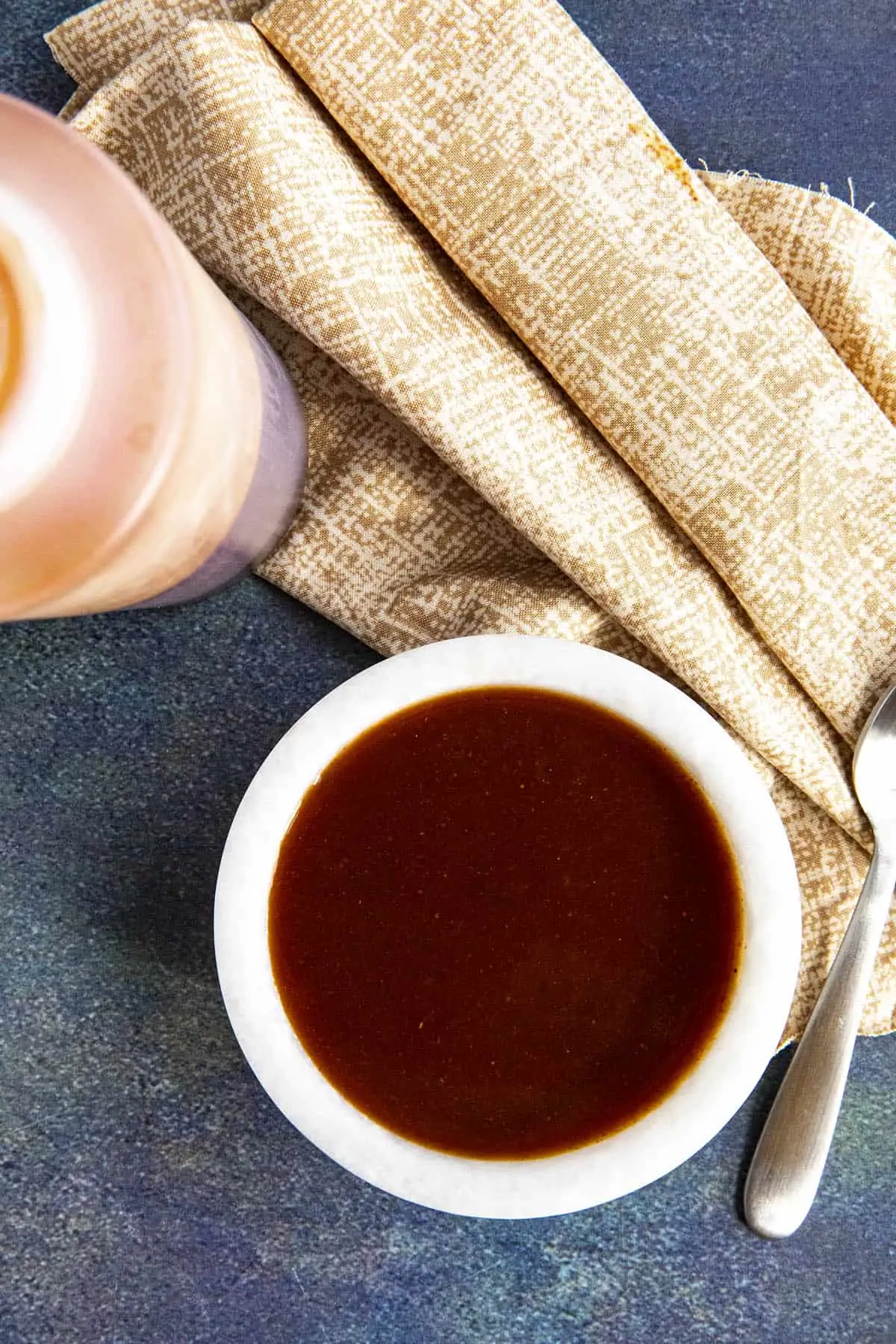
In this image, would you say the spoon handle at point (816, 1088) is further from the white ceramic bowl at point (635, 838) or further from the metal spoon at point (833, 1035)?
the white ceramic bowl at point (635, 838)

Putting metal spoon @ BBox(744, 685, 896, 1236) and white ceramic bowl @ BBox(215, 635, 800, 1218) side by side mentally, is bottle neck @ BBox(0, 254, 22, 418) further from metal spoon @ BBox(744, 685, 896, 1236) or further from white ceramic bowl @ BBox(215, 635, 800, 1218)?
metal spoon @ BBox(744, 685, 896, 1236)

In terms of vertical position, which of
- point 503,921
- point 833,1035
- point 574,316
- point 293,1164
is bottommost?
point 293,1164

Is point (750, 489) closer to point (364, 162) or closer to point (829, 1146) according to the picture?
point (364, 162)

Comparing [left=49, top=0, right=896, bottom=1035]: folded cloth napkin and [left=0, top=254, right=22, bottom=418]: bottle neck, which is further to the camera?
[left=49, top=0, right=896, bottom=1035]: folded cloth napkin

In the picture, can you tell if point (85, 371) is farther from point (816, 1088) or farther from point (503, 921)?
point (816, 1088)

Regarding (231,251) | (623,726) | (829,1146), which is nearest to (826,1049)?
(829,1146)

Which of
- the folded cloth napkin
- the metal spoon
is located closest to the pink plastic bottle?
the folded cloth napkin

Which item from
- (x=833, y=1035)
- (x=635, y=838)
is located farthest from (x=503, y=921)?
(x=833, y=1035)
